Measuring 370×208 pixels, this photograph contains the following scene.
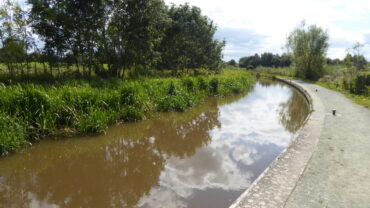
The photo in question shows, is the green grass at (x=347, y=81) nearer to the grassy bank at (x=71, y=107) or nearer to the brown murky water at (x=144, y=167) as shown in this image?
the brown murky water at (x=144, y=167)

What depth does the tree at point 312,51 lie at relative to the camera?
35.2 metres

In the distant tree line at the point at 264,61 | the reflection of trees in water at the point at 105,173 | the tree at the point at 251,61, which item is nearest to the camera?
the reflection of trees in water at the point at 105,173

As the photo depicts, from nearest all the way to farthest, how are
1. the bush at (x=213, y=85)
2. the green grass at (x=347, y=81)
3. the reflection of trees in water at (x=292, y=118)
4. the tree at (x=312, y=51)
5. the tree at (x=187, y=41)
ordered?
the reflection of trees in water at (x=292, y=118) → the green grass at (x=347, y=81) → the bush at (x=213, y=85) → the tree at (x=187, y=41) → the tree at (x=312, y=51)

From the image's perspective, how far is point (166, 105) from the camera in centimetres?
1172

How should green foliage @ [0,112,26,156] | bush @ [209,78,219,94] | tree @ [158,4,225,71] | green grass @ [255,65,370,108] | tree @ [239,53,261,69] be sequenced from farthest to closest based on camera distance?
tree @ [239,53,261,69] → tree @ [158,4,225,71] → bush @ [209,78,219,94] → green grass @ [255,65,370,108] → green foliage @ [0,112,26,156]

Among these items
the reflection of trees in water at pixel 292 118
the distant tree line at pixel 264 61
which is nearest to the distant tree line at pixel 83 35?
the reflection of trees in water at pixel 292 118

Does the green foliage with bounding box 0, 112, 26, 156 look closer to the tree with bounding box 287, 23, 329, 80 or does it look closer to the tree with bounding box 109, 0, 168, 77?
the tree with bounding box 109, 0, 168, 77

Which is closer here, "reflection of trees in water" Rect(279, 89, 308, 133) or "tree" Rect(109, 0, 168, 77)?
"reflection of trees in water" Rect(279, 89, 308, 133)

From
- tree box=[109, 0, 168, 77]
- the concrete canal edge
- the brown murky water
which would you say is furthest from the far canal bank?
tree box=[109, 0, 168, 77]

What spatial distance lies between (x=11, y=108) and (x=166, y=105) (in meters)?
6.26

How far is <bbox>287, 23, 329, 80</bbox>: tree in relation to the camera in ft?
115

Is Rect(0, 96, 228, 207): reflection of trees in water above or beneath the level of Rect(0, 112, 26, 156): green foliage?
beneath

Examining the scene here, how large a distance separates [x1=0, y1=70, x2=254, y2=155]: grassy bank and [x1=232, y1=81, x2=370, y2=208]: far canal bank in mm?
5603

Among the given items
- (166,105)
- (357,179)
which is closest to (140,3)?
(166,105)
